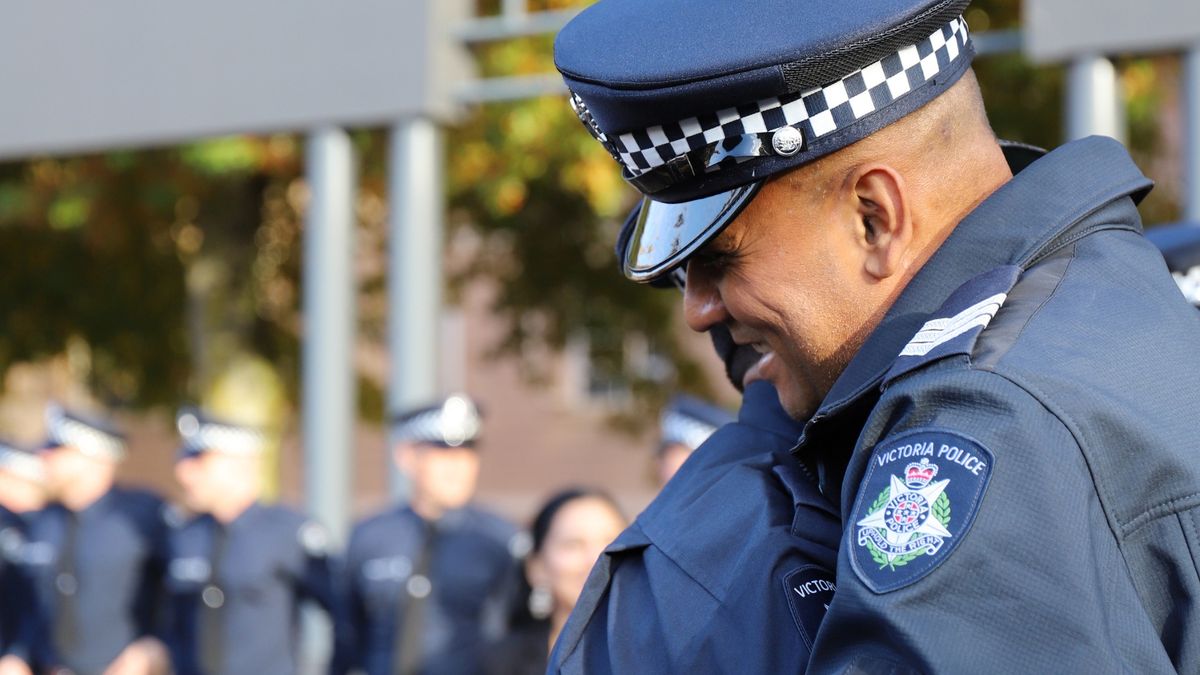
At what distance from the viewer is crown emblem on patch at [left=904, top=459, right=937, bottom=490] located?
3.36 feet

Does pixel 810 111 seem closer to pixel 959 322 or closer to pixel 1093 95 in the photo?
pixel 959 322

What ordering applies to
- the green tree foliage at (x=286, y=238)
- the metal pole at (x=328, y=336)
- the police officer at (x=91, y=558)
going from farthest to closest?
the green tree foliage at (x=286, y=238) → the police officer at (x=91, y=558) → the metal pole at (x=328, y=336)

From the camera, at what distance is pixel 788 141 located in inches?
48.8

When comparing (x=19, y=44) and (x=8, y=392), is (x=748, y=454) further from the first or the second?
(x=8, y=392)

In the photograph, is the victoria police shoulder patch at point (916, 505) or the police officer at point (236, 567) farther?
the police officer at point (236, 567)

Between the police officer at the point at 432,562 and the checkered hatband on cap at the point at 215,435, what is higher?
the checkered hatband on cap at the point at 215,435

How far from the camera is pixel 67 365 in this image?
519 inches

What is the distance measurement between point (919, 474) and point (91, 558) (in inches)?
297

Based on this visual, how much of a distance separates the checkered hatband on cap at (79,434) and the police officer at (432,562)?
9.03 feet

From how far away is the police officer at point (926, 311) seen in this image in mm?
990

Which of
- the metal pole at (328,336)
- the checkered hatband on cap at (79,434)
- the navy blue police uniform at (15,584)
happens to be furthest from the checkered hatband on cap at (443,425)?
the navy blue police uniform at (15,584)

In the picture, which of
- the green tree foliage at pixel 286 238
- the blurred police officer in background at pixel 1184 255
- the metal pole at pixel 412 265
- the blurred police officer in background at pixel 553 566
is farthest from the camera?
the green tree foliage at pixel 286 238

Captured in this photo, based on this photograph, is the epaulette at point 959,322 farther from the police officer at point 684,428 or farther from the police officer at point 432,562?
the police officer at point 432,562

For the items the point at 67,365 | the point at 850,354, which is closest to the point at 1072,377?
the point at 850,354
